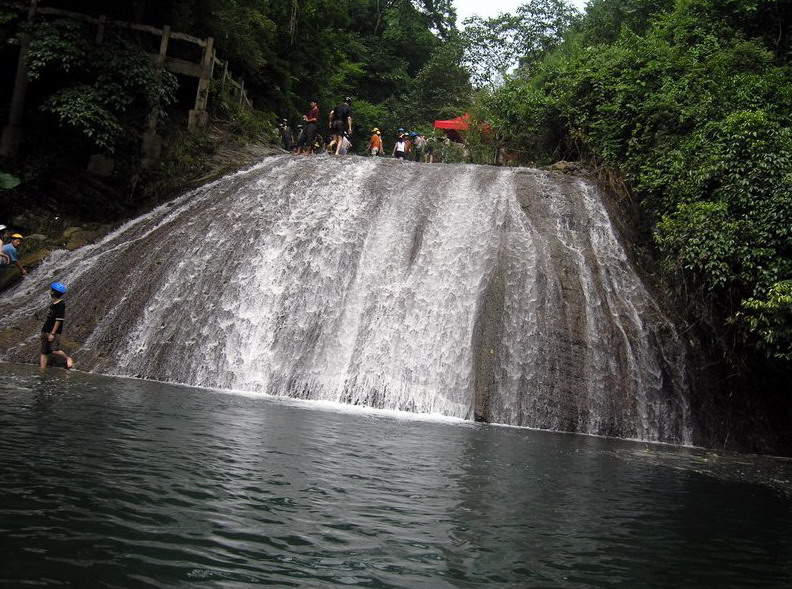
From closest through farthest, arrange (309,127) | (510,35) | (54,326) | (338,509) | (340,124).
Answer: (338,509)
(54,326)
(340,124)
(309,127)
(510,35)

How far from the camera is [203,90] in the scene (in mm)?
19875

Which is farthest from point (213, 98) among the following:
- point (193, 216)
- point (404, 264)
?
point (404, 264)

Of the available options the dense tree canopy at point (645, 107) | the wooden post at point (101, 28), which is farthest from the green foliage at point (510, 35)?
the wooden post at point (101, 28)

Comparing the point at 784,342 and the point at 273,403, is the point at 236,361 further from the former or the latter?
the point at 784,342

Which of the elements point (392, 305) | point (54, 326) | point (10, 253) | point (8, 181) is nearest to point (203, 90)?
point (8, 181)

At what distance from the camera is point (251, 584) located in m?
3.35

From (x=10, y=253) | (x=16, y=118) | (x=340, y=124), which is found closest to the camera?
(x=10, y=253)

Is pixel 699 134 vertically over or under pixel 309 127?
under

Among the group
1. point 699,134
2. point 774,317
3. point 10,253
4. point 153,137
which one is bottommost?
point 10,253

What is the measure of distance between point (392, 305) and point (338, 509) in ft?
29.3

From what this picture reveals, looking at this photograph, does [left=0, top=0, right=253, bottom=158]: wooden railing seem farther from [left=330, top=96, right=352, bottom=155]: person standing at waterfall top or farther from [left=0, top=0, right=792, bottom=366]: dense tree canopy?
[left=330, top=96, right=352, bottom=155]: person standing at waterfall top

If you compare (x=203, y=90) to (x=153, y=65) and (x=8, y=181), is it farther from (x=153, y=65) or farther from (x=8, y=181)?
(x=8, y=181)

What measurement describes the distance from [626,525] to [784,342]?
27.0 feet

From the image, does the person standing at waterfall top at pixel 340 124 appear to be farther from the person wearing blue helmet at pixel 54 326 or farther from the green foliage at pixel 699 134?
the person wearing blue helmet at pixel 54 326
